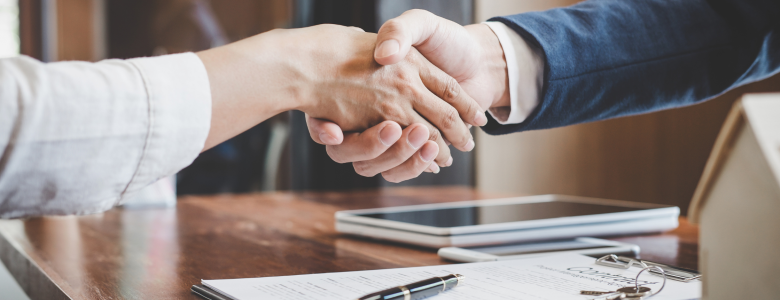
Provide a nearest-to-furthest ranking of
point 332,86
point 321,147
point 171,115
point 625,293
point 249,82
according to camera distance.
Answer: point 625,293, point 171,115, point 249,82, point 332,86, point 321,147

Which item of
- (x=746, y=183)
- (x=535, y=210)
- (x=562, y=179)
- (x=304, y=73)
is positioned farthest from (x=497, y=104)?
(x=562, y=179)

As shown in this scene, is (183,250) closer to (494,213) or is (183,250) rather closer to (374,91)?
(374,91)

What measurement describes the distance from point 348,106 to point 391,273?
0.34 metres

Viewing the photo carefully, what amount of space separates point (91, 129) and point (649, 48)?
77 centimetres

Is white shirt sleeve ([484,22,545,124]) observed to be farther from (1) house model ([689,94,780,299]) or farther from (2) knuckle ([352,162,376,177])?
(1) house model ([689,94,780,299])

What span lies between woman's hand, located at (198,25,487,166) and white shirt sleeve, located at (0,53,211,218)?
7cm

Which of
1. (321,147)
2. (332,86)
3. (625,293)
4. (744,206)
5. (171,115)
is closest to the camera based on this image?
(744,206)

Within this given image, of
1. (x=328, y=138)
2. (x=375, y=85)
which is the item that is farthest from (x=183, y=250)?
(x=375, y=85)

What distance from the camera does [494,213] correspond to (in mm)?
914

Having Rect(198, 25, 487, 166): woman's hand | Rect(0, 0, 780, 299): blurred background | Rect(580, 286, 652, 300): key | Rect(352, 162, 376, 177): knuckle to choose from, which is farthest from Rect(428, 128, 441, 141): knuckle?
Rect(0, 0, 780, 299): blurred background

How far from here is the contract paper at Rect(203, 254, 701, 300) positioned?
0.50 meters

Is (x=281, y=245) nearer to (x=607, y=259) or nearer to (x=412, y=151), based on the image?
(x=412, y=151)

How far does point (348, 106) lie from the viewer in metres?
0.86

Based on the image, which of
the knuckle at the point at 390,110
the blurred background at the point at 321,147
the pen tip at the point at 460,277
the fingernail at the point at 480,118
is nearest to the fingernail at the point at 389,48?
the knuckle at the point at 390,110
